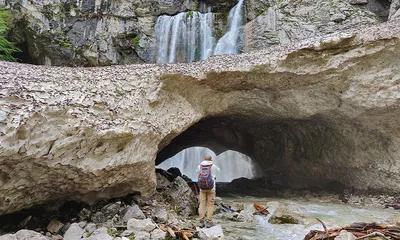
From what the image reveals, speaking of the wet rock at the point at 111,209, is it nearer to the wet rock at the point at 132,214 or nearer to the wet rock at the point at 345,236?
the wet rock at the point at 132,214

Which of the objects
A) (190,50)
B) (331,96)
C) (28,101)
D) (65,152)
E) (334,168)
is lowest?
(334,168)

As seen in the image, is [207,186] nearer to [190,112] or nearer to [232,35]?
[190,112]

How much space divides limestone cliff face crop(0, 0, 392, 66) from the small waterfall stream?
0.49 metres

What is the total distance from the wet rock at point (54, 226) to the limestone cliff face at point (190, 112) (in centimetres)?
41

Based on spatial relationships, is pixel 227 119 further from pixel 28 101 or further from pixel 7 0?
pixel 7 0

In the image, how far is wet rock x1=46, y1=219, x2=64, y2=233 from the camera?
490 centimetres

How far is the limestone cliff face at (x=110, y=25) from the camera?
16.1 meters

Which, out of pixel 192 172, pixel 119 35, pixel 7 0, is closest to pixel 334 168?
pixel 192 172

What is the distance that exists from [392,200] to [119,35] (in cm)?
1565

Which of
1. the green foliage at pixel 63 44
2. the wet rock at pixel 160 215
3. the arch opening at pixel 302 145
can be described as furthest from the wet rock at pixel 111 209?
the green foliage at pixel 63 44

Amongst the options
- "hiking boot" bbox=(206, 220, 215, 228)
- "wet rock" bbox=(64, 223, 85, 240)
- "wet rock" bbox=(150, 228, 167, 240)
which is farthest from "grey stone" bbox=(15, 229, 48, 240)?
"hiking boot" bbox=(206, 220, 215, 228)

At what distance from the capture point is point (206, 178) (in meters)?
5.67

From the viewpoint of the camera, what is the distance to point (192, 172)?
18.6m

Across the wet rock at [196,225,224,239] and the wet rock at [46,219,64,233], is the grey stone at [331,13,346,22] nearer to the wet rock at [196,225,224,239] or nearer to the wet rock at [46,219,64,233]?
the wet rock at [196,225,224,239]
